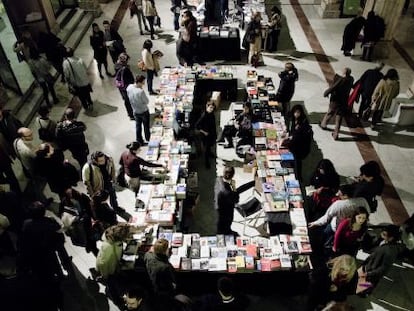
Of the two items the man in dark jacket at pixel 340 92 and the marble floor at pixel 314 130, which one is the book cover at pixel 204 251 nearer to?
the marble floor at pixel 314 130

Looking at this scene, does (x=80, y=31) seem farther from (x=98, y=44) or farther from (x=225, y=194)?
(x=225, y=194)

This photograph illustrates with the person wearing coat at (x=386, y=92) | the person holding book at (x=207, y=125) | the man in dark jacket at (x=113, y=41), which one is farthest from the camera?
the man in dark jacket at (x=113, y=41)

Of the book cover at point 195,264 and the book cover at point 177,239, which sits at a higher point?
the book cover at point 177,239

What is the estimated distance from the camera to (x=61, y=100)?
36.8 feet

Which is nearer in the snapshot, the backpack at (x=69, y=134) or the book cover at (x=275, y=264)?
the book cover at (x=275, y=264)

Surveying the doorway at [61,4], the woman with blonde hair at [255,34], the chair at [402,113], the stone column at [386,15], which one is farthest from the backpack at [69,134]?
the stone column at [386,15]

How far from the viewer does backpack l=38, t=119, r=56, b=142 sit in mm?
7941

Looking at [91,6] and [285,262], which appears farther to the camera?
[91,6]

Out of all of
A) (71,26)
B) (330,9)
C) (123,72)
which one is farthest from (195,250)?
(330,9)

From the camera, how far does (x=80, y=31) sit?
1431cm

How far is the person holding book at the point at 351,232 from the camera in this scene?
5719 mm

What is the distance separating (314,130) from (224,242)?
4664 millimetres

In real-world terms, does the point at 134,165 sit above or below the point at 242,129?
above

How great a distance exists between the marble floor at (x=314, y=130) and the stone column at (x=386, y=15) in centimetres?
38
